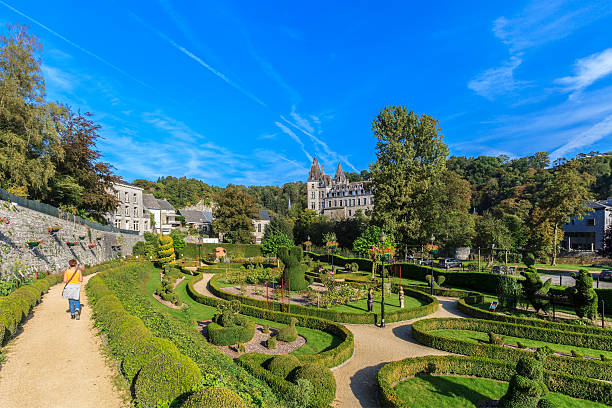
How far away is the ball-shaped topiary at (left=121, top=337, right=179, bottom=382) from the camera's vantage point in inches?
270

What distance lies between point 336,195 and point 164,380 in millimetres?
93080

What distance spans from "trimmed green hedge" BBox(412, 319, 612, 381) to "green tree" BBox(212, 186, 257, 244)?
48450mm

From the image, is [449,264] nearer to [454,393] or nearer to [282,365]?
→ [454,393]

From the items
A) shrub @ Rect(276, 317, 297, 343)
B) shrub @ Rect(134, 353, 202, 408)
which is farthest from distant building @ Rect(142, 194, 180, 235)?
shrub @ Rect(134, 353, 202, 408)

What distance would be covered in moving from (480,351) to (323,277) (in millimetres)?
17479

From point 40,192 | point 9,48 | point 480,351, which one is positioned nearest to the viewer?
point 480,351

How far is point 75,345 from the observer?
9234 mm

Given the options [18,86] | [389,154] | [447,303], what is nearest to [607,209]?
[389,154]

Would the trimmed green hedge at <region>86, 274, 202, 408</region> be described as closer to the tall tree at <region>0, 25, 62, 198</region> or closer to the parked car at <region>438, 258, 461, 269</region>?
the tall tree at <region>0, 25, 62, 198</region>

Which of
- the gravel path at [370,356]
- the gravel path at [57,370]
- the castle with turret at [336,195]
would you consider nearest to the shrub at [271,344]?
the gravel path at [370,356]

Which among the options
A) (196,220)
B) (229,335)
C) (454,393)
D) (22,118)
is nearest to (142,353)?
(229,335)

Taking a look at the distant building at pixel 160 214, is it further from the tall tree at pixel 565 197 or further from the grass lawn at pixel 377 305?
the tall tree at pixel 565 197

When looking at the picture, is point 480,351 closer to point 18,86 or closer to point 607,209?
point 18,86

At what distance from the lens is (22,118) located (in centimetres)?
2542
